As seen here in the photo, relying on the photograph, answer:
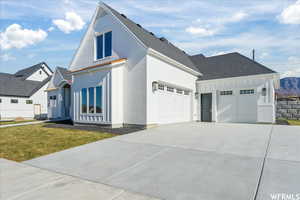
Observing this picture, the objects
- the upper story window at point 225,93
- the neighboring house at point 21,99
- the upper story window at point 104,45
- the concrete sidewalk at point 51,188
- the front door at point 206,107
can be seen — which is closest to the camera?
the concrete sidewalk at point 51,188

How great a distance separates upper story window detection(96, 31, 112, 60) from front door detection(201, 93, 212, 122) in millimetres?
8894

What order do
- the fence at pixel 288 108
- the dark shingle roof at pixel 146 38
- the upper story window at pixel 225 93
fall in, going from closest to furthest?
the dark shingle roof at pixel 146 38, the upper story window at pixel 225 93, the fence at pixel 288 108

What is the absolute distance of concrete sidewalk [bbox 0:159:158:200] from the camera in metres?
2.56

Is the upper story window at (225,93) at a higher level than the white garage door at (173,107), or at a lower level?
higher

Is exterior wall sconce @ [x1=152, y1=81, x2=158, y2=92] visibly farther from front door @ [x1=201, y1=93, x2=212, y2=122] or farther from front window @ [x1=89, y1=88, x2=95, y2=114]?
front door @ [x1=201, y1=93, x2=212, y2=122]

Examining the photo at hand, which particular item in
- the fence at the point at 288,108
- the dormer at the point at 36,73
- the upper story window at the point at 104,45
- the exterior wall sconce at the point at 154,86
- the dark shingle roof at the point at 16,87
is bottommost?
the fence at the point at 288,108

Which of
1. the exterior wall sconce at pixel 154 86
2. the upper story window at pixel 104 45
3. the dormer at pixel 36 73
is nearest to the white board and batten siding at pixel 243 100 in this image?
the exterior wall sconce at pixel 154 86

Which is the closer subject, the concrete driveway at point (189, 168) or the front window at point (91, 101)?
the concrete driveway at point (189, 168)

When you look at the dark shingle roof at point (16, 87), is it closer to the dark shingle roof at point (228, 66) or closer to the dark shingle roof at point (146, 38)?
the dark shingle roof at point (146, 38)

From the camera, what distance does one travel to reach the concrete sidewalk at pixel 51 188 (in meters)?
2.56

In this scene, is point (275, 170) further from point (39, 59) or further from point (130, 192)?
point (39, 59)

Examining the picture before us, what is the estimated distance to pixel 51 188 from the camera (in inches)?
114

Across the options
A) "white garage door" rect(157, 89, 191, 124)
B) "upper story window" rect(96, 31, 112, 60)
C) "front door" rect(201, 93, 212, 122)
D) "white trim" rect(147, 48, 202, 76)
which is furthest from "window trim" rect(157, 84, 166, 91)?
"front door" rect(201, 93, 212, 122)

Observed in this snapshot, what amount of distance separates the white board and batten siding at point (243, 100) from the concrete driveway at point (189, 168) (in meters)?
7.60
